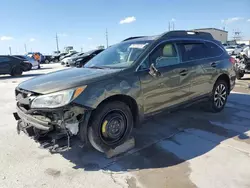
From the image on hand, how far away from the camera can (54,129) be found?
10.1 ft

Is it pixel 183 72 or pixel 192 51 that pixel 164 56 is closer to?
pixel 183 72

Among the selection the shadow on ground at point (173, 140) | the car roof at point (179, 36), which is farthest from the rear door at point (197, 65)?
the shadow on ground at point (173, 140)

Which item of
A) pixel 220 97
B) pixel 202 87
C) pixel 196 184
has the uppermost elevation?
pixel 202 87

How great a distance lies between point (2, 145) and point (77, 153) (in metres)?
1.38

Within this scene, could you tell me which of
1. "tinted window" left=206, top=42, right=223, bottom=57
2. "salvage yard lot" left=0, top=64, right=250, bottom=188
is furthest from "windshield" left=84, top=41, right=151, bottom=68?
"tinted window" left=206, top=42, right=223, bottom=57

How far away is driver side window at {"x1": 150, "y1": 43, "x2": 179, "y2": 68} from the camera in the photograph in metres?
3.84

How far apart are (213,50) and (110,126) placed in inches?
122

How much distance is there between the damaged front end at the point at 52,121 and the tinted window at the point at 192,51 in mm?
2280

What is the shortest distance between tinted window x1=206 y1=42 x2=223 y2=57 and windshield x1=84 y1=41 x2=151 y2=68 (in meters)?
1.72

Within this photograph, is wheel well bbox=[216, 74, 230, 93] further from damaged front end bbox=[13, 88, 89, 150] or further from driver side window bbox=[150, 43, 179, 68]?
damaged front end bbox=[13, 88, 89, 150]

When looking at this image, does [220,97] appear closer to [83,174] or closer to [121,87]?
[121,87]

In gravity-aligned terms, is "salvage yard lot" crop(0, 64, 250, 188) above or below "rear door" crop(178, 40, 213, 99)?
below

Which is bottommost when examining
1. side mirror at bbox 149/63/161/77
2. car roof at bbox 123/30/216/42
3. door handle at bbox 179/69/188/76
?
door handle at bbox 179/69/188/76

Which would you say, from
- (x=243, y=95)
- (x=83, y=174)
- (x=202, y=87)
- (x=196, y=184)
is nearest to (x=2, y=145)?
(x=83, y=174)
